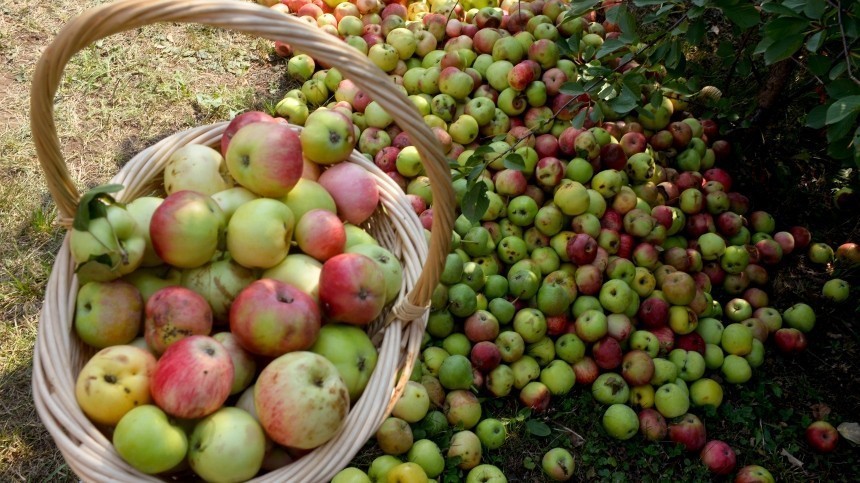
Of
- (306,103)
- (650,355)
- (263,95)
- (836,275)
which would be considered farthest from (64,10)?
(836,275)

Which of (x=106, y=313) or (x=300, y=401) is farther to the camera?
(x=106, y=313)

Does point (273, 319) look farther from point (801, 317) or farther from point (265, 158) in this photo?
point (801, 317)

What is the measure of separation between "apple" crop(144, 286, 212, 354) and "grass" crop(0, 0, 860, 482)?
1160mm

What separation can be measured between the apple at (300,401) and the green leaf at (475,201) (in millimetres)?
844

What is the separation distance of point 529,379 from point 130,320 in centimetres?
182

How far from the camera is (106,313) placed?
6.01ft

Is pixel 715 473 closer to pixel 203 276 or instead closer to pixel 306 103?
pixel 203 276

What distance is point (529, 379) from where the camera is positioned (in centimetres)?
302

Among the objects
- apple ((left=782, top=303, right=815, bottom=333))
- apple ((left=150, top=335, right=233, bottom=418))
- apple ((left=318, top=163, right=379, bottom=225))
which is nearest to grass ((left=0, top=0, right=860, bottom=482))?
apple ((left=782, top=303, right=815, bottom=333))

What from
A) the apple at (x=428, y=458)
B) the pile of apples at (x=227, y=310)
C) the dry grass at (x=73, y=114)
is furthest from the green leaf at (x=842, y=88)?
the dry grass at (x=73, y=114)

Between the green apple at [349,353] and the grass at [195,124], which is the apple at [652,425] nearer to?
the grass at [195,124]

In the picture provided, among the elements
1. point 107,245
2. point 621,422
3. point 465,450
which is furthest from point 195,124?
point 621,422

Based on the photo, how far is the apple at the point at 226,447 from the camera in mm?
1674

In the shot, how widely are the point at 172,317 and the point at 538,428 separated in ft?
5.73
